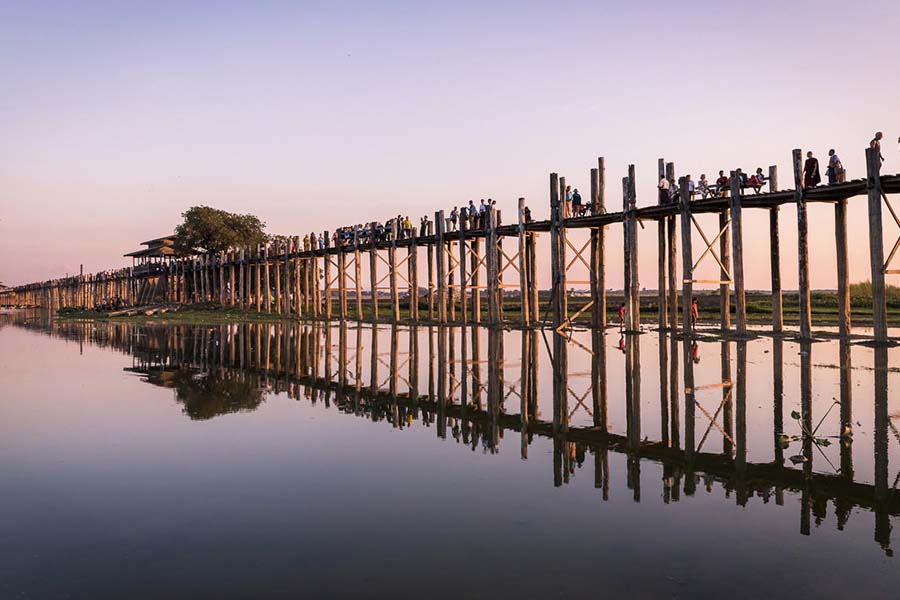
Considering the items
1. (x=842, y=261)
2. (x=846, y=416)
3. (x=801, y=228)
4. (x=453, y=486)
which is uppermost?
(x=801, y=228)

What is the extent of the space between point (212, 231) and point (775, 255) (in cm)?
5166

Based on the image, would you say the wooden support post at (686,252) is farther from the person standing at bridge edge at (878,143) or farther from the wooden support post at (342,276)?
the wooden support post at (342,276)

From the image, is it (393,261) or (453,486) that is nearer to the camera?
(453,486)

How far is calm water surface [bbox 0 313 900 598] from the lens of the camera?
4363 millimetres

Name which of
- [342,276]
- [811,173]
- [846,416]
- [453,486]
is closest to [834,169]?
[811,173]

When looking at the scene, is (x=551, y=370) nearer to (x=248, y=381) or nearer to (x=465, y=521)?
(x=248, y=381)

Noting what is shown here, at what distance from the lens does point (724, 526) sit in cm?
524

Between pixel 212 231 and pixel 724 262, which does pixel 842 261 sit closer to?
pixel 724 262

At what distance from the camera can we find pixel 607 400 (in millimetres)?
11141

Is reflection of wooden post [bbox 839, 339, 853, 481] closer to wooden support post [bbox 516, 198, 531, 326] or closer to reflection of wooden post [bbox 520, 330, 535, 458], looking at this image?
reflection of wooden post [bbox 520, 330, 535, 458]

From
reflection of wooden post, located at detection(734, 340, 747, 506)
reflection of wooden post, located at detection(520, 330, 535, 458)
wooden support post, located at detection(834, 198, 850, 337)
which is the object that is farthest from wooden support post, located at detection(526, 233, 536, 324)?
reflection of wooden post, located at detection(734, 340, 747, 506)

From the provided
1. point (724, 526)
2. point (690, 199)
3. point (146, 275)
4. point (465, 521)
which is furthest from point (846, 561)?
point (146, 275)

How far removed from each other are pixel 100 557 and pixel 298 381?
9.49 metres

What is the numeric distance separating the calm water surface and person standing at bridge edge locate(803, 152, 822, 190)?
6.96 metres
